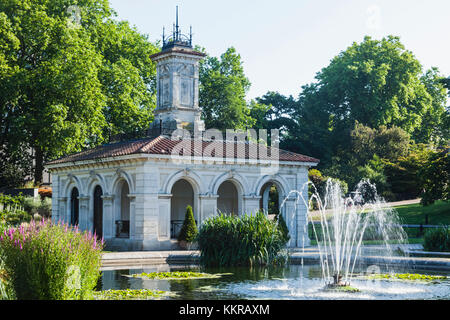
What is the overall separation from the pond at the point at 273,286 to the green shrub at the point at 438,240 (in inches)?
240

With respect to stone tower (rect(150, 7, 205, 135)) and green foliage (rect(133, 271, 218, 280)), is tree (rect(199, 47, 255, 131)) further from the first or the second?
green foliage (rect(133, 271, 218, 280))

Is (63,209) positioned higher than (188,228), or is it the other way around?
(63,209)

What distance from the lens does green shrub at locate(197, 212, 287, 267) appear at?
22.7 metres

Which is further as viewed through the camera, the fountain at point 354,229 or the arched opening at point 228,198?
the arched opening at point 228,198

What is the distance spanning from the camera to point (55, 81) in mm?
40312

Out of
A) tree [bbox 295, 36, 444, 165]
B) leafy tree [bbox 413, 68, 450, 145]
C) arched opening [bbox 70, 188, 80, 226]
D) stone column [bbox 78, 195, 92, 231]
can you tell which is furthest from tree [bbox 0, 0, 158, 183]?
leafy tree [bbox 413, 68, 450, 145]

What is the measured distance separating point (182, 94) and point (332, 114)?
33877 millimetres

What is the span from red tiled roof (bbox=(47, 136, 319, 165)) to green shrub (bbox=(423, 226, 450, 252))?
28.7ft

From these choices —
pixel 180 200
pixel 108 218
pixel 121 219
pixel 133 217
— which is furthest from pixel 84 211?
pixel 133 217

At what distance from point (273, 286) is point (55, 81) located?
87.8 ft

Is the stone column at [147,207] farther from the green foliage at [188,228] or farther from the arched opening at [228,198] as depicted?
the arched opening at [228,198]

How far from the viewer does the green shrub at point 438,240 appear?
89.5 feet

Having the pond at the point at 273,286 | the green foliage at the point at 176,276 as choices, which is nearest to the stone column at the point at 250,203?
the pond at the point at 273,286

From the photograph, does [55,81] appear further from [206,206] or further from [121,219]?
[206,206]
